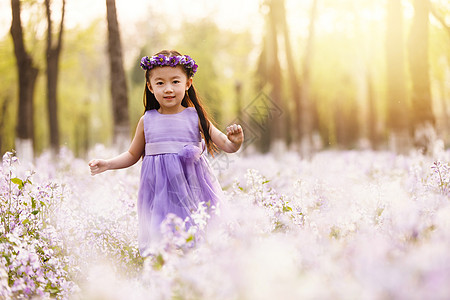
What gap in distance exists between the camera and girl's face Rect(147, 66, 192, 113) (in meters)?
3.91

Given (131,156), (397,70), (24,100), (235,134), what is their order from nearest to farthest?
(235,134) → (131,156) → (397,70) → (24,100)

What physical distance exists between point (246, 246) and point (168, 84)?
1.83m

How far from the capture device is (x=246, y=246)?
8.29ft

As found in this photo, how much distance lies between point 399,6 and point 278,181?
593cm

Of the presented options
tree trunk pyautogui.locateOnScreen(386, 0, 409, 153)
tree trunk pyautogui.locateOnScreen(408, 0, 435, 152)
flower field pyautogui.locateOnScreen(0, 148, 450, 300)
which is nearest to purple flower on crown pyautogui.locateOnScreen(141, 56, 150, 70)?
flower field pyautogui.locateOnScreen(0, 148, 450, 300)

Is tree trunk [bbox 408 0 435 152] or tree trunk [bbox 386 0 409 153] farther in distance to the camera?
tree trunk [bbox 386 0 409 153]

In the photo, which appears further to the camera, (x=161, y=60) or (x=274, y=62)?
(x=274, y=62)

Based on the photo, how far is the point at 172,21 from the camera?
3061cm

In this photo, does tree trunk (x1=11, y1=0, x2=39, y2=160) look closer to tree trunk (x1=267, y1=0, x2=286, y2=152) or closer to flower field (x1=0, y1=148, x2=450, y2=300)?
flower field (x1=0, y1=148, x2=450, y2=300)

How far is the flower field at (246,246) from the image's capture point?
2012 millimetres

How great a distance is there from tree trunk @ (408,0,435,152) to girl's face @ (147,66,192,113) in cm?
747

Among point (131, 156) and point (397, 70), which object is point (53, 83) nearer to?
point (397, 70)

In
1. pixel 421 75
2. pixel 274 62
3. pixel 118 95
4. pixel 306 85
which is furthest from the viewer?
pixel 274 62

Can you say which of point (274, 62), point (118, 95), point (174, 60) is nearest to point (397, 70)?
point (118, 95)
